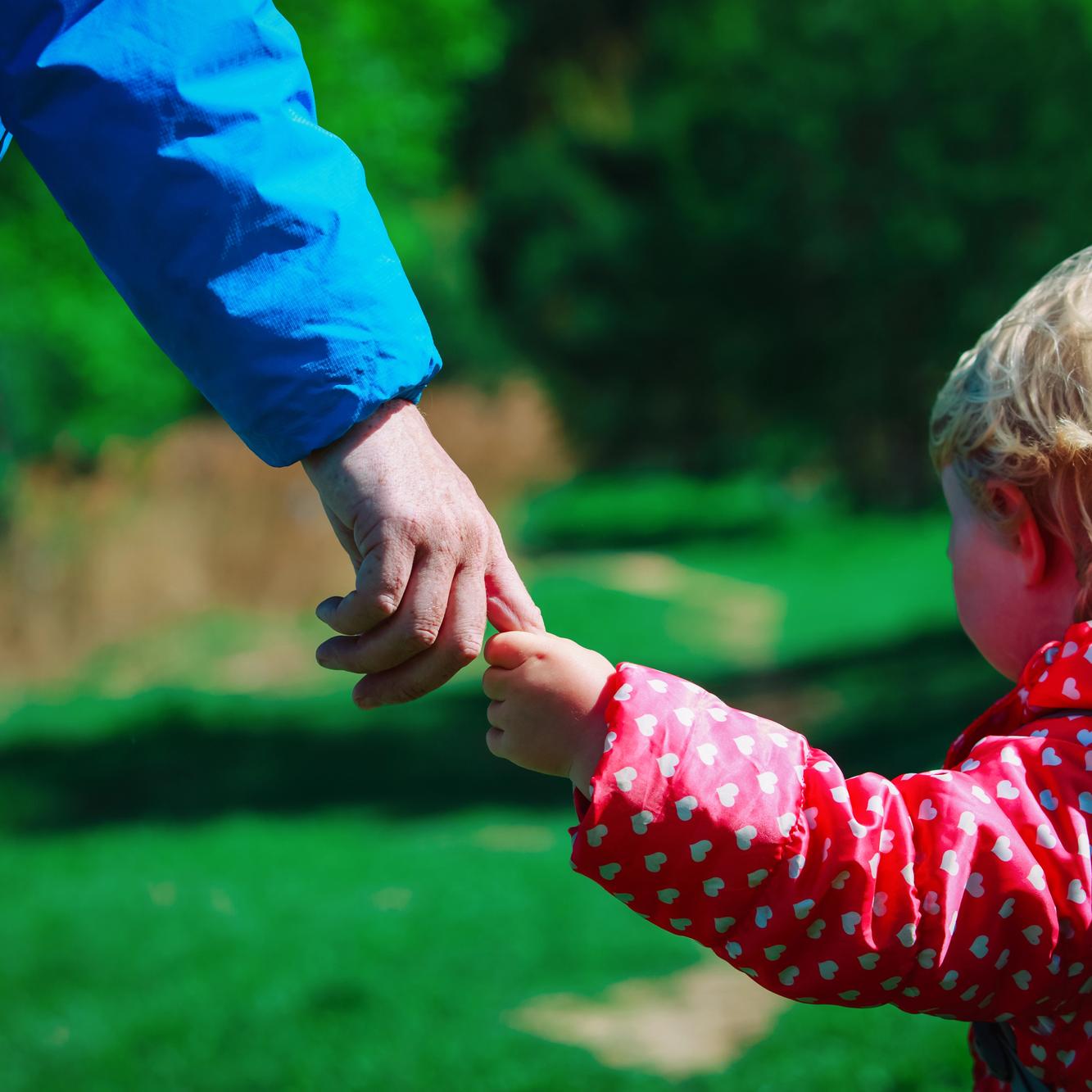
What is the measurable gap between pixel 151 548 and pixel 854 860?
370 inches

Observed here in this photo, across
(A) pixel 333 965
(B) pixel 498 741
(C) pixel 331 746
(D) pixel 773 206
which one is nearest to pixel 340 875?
(A) pixel 333 965

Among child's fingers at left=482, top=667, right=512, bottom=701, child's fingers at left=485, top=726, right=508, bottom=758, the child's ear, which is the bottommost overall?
child's fingers at left=485, top=726, right=508, bottom=758

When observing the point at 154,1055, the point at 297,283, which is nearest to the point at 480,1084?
the point at 154,1055

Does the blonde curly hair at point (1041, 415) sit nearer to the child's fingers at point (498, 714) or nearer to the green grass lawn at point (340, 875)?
the child's fingers at point (498, 714)

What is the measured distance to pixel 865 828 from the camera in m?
1.41

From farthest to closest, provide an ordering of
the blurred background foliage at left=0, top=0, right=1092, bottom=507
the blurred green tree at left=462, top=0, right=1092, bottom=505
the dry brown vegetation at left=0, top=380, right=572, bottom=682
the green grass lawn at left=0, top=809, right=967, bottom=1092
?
the blurred green tree at left=462, top=0, right=1092, bottom=505 < the blurred background foliage at left=0, top=0, right=1092, bottom=507 < the dry brown vegetation at left=0, top=380, right=572, bottom=682 < the green grass lawn at left=0, top=809, right=967, bottom=1092

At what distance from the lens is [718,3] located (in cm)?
2464

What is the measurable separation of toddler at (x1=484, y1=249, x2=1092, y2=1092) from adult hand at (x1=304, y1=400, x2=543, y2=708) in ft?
0.22

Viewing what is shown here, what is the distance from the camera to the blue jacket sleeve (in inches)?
61.4

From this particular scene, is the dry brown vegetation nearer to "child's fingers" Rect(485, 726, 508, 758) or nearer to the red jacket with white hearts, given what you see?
"child's fingers" Rect(485, 726, 508, 758)

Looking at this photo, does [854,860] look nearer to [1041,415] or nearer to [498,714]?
[498,714]

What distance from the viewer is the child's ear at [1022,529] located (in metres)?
1.59

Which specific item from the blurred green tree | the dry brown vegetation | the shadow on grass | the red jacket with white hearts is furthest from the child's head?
the blurred green tree

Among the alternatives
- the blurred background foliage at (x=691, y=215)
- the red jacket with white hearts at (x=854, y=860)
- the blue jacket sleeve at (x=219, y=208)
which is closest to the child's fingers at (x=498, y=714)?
the red jacket with white hearts at (x=854, y=860)
